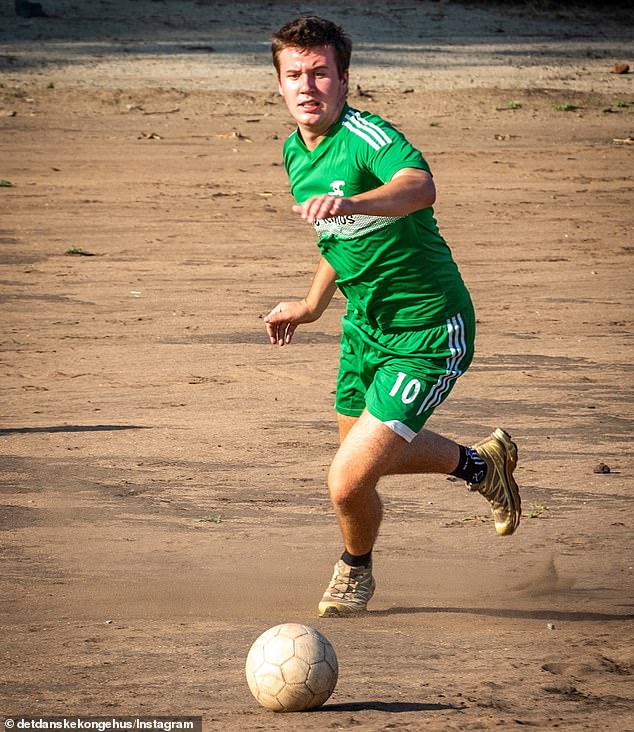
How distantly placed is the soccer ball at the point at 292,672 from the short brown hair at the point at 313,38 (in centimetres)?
209

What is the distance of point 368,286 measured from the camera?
5562 millimetres

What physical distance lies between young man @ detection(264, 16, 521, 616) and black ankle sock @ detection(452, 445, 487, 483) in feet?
0.90

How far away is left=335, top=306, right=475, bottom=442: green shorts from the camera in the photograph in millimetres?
5523

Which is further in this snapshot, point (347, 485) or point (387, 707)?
point (347, 485)

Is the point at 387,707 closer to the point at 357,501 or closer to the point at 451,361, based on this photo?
the point at 357,501

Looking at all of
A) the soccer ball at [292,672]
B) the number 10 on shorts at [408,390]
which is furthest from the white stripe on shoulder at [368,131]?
the soccer ball at [292,672]

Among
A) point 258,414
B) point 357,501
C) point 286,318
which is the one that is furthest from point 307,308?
point 258,414

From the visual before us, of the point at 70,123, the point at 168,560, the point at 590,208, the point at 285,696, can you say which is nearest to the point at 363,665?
the point at 285,696

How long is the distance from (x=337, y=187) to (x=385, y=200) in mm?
426

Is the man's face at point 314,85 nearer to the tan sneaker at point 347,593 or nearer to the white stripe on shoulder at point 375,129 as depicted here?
the white stripe on shoulder at point 375,129

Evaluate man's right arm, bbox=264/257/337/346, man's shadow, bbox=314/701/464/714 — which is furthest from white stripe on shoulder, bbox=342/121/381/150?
man's shadow, bbox=314/701/464/714

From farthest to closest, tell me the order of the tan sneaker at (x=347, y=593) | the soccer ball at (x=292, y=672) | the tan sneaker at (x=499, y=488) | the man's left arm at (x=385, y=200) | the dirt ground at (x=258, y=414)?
the tan sneaker at (x=499, y=488) < the tan sneaker at (x=347, y=593) < the dirt ground at (x=258, y=414) < the man's left arm at (x=385, y=200) < the soccer ball at (x=292, y=672)

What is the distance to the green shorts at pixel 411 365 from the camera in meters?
5.52

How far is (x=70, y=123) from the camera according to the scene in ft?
63.1
